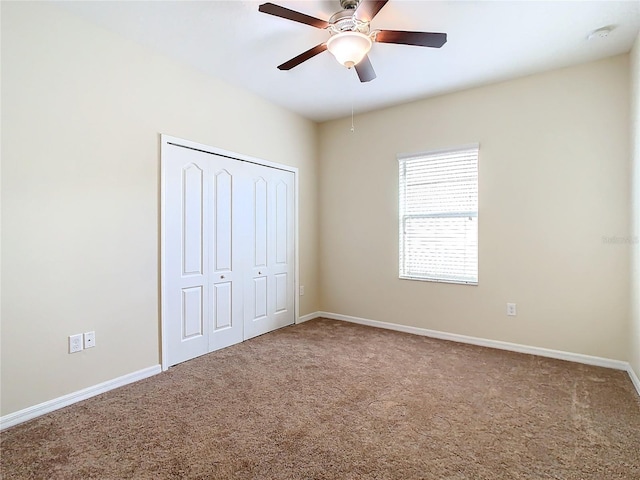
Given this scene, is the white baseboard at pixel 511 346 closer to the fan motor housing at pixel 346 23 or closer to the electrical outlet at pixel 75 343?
the electrical outlet at pixel 75 343

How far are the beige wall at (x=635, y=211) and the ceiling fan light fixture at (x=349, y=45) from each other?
2147 mm

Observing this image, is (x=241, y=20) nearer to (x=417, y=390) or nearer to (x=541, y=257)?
(x=417, y=390)

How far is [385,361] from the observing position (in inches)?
126

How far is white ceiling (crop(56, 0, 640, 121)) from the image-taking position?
7.73 ft

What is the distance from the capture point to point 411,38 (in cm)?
218

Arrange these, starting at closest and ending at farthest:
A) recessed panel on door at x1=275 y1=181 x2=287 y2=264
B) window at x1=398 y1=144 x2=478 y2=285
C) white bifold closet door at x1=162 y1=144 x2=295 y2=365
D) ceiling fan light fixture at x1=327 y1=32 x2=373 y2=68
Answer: ceiling fan light fixture at x1=327 y1=32 x2=373 y2=68 → white bifold closet door at x1=162 y1=144 x2=295 y2=365 → window at x1=398 y1=144 x2=478 y2=285 → recessed panel on door at x1=275 y1=181 x2=287 y2=264

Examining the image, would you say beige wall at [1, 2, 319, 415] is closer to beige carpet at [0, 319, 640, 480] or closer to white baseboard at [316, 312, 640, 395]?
beige carpet at [0, 319, 640, 480]

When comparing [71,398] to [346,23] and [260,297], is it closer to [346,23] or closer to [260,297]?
[260,297]

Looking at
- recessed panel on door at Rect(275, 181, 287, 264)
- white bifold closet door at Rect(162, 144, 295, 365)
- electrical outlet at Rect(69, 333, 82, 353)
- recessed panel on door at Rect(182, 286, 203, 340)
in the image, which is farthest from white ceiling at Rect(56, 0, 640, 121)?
electrical outlet at Rect(69, 333, 82, 353)

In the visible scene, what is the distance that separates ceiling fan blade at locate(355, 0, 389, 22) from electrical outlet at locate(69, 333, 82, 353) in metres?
2.90

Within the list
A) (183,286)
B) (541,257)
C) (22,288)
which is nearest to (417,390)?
(541,257)

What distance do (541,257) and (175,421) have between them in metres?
3.39

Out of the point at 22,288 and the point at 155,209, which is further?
the point at 155,209

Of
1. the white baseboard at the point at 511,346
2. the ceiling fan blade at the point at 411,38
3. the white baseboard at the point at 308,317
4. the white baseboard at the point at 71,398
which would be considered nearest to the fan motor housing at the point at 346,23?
the ceiling fan blade at the point at 411,38
